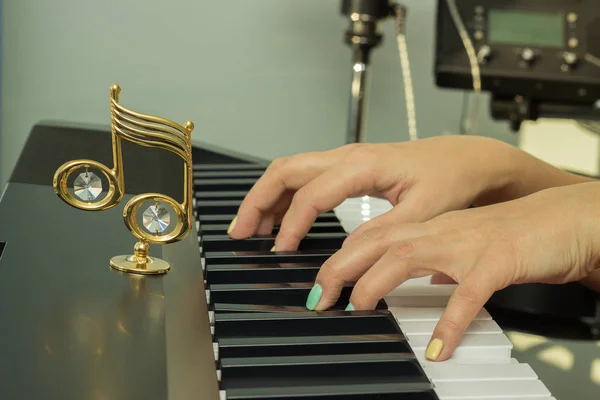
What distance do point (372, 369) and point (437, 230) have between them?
20cm

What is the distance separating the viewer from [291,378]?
572 millimetres

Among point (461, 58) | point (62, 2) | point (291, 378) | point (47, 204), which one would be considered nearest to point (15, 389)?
point (291, 378)

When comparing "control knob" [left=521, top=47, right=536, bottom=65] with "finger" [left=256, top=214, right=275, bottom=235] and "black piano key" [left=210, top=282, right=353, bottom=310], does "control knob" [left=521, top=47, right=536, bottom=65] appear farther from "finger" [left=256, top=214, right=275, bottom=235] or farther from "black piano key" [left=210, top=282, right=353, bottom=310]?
"black piano key" [left=210, top=282, right=353, bottom=310]

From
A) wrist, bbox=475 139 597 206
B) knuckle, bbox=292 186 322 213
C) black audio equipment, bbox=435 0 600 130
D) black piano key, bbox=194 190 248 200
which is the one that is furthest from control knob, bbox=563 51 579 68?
knuckle, bbox=292 186 322 213

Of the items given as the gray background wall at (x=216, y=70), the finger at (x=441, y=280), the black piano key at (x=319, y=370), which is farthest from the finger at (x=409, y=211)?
the gray background wall at (x=216, y=70)

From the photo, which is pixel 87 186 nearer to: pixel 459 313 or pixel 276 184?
pixel 276 184

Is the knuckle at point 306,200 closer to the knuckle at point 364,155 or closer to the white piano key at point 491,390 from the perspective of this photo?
the knuckle at point 364,155

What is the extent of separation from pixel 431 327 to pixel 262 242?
244 mm

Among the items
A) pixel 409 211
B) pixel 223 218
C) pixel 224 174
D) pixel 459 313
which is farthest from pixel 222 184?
pixel 459 313

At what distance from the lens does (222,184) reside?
1104 millimetres

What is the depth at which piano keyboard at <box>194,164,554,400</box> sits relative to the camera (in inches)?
22.3

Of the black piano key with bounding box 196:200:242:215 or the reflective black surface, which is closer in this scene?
the reflective black surface

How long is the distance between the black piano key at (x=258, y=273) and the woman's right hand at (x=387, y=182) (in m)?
0.08

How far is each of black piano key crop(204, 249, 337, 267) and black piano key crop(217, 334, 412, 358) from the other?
7.1 inches
